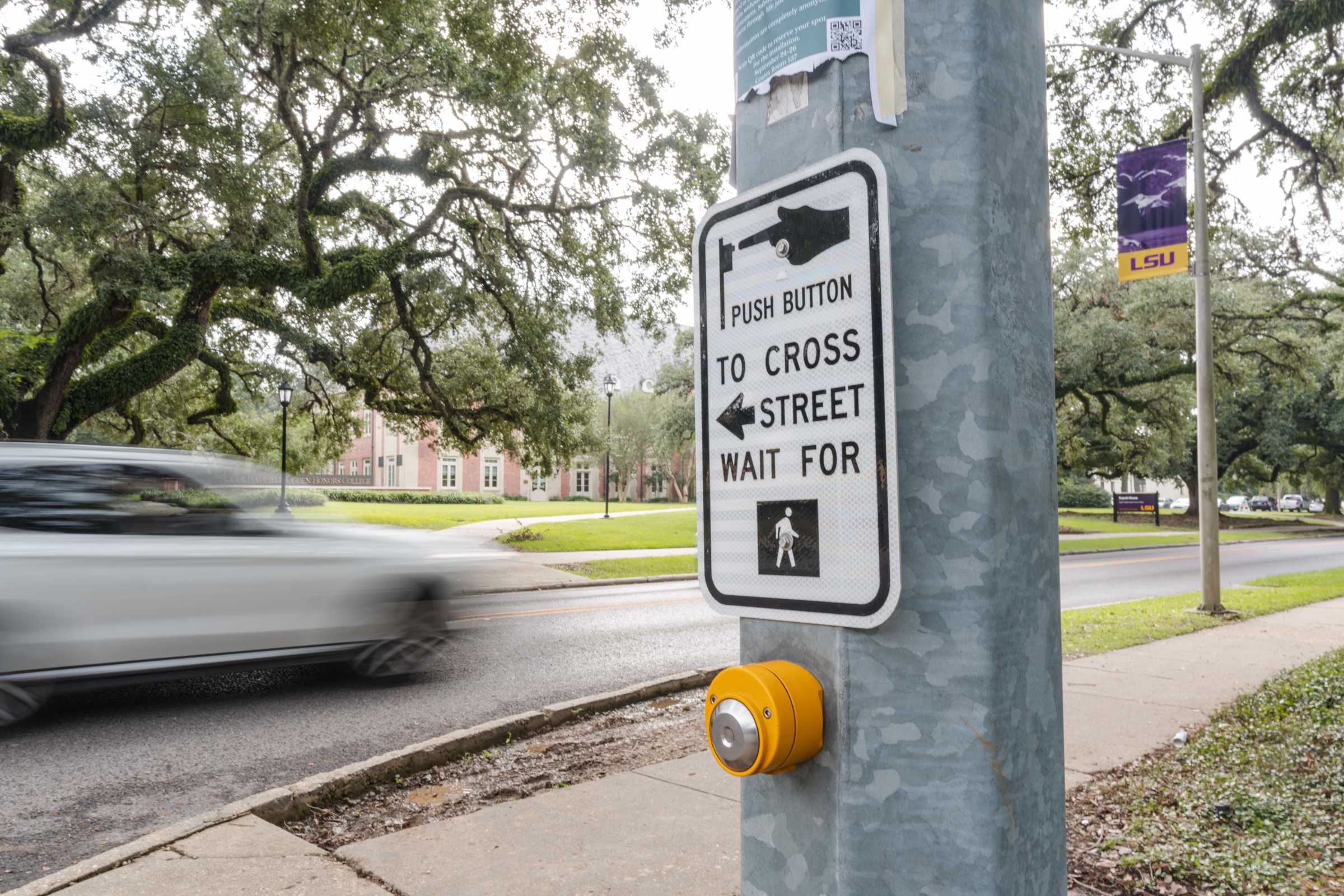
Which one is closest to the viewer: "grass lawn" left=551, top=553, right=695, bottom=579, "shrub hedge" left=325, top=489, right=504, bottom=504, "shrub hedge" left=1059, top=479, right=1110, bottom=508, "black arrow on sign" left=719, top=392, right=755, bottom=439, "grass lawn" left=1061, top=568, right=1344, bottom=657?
"black arrow on sign" left=719, top=392, right=755, bottom=439

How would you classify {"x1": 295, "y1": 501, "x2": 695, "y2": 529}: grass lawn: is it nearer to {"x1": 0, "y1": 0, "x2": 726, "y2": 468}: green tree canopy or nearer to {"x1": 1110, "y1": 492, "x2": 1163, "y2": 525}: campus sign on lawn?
{"x1": 0, "y1": 0, "x2": 726, "y2": 468}: green tree canopy

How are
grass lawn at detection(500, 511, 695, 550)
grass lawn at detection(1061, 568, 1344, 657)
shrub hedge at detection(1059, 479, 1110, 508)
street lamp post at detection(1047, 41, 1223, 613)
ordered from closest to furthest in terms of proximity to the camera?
1. grass lawn at detection(1061, 568, 1344, 657)
2. street lamp post at detection(1047, 41, 1223, 613)
3. grass lawn at detection(500, 511, 695, 550)
4. shrub hedge at detection(1059, 479, 1110, 508)

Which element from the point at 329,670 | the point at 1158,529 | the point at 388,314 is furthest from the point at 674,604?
the point at 1158,529

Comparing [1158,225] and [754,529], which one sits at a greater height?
[1158,225]

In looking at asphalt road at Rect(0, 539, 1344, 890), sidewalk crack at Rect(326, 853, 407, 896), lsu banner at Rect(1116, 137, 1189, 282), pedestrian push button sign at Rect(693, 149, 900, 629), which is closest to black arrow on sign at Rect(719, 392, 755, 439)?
pedestrian push button sign at Rect(693, 149, 900, 629)

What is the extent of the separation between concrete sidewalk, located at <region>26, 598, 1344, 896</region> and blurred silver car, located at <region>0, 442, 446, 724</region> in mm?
2782

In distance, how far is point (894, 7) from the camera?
1422mm

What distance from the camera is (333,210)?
60.8ft

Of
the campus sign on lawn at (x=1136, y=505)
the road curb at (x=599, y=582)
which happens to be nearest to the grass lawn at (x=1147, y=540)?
the campus sign on lawn at (x=1136, y=505)

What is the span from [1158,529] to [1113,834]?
39.8 m

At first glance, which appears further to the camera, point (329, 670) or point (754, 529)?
point (329, 670)

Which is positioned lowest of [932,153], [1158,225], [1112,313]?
[932,153]

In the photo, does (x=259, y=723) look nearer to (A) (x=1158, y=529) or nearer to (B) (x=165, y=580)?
(B) (x=165, y=580)

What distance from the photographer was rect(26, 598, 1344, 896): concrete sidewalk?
11.3 ft
